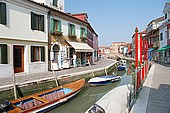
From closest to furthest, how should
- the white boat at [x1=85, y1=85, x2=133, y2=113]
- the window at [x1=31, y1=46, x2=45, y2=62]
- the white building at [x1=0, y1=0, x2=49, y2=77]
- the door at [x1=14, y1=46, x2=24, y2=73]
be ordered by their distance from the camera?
the white boat at [x1=85, y1=85, x2=133, y2=113]
the white building at [x1=0, y1=0, x2=49, y2=77]
the door at [x1=14, y1=46, x2=24, y2=73]
the window at [x1=31, y1=46, x2=45, y2=62]

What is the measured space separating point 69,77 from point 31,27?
16.9ft

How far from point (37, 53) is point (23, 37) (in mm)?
1980

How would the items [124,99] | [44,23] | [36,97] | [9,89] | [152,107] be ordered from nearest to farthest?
[152,107] → [124,99] → [36,97] → [9,89] → [44,23]

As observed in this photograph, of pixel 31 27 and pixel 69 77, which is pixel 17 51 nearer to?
pixel 31 27

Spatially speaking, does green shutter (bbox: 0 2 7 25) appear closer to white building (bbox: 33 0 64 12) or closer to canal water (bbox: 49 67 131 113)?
canal water (bbox: 49 67 131 113)

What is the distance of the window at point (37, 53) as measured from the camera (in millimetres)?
12863

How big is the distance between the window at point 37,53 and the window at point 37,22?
5.47 ft

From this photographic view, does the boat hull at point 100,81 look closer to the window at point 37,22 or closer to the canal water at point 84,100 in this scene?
the canal water at point 84,100

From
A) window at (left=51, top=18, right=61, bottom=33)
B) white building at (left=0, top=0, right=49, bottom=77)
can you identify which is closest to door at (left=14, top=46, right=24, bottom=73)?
white building at (left=0, top=0, right=49, bottom=77)

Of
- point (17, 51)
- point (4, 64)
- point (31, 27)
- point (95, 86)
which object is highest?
point (31, 27)

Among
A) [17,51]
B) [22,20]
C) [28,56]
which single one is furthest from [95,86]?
[22,20]

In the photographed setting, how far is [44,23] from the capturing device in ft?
45.5

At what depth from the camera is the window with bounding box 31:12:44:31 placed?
12705 mm

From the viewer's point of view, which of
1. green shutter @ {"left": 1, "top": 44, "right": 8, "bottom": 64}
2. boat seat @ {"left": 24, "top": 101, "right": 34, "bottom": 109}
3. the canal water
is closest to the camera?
boat seat @ {"left": 24, "top": 101, "right": 34, "bottom": 109}
